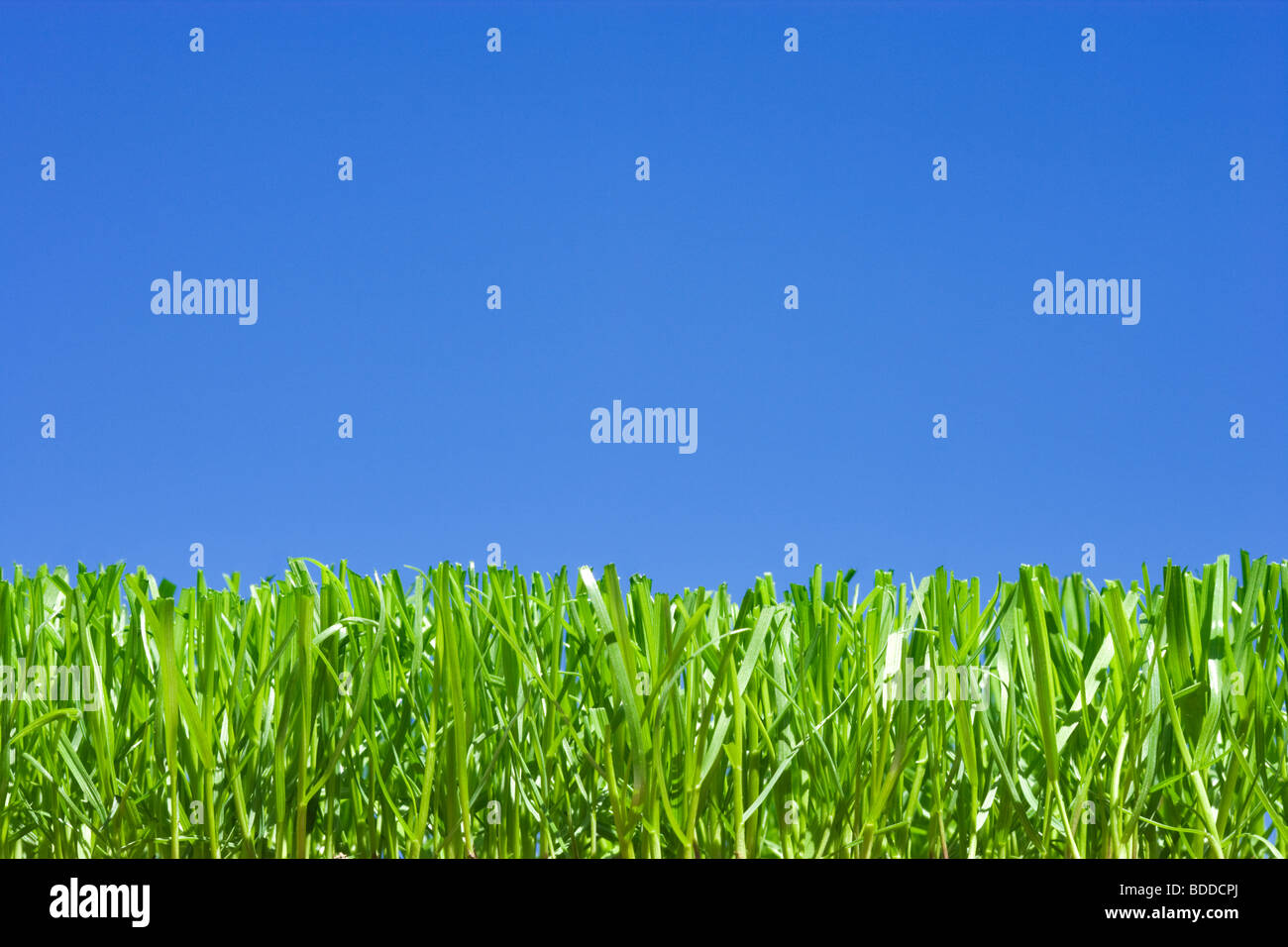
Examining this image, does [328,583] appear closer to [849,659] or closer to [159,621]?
[159,621]

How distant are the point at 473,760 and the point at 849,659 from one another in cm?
64

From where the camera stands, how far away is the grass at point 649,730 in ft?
4.87

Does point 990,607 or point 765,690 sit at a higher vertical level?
point 990,607

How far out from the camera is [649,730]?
1446 millimetres

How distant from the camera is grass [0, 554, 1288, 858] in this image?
1.48 metres
